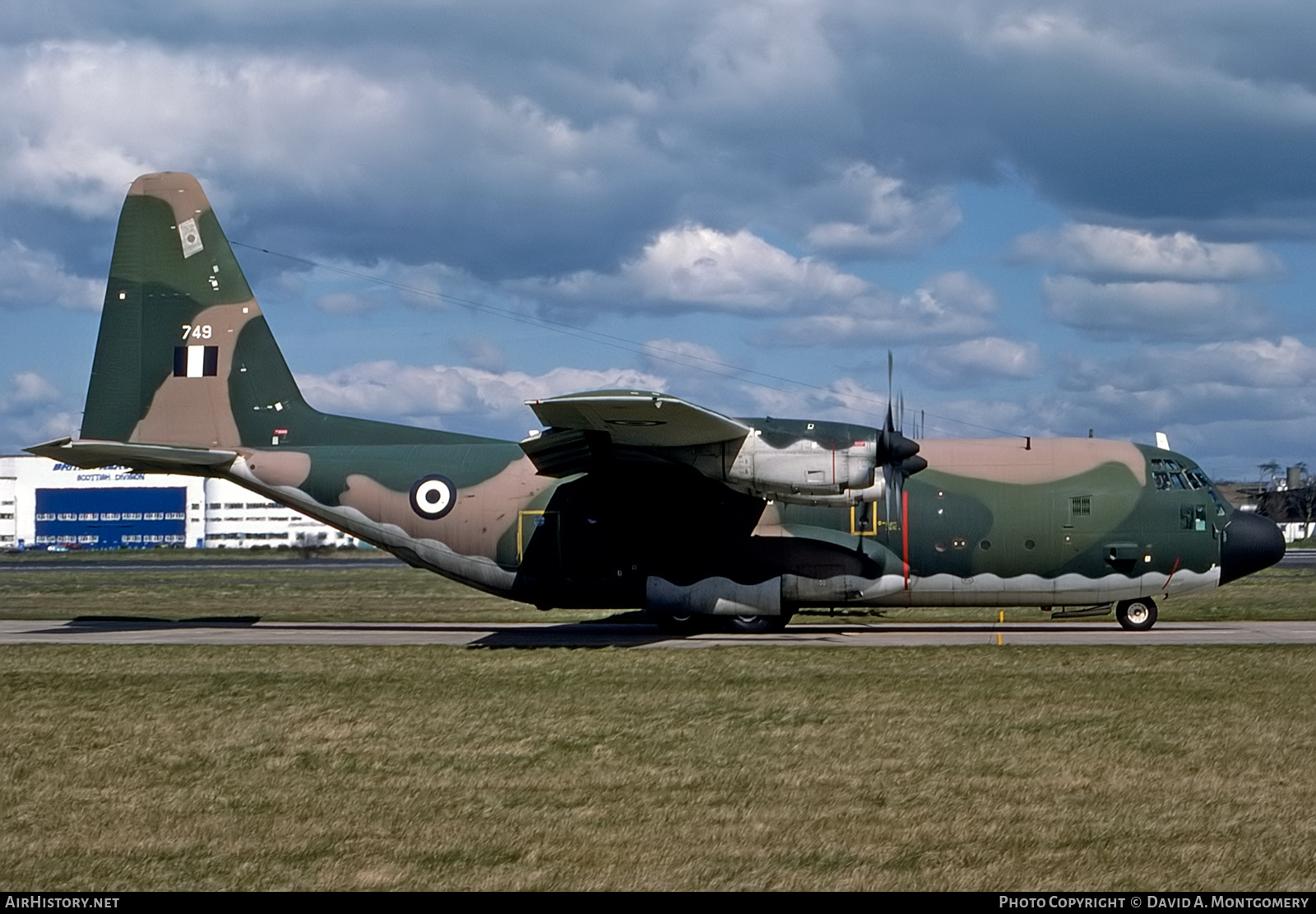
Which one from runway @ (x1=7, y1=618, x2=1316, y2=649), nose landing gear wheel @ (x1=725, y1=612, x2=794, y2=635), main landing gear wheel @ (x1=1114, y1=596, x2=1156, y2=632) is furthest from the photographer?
nose landing gear wheel @ (x1=725, y1=612, x2=794, y2=635)

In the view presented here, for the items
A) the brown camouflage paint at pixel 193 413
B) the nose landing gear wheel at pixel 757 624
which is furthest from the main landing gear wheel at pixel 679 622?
the brown camouflage paint at pixel 193 413

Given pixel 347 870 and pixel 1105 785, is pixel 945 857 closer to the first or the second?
pixel 1105 785

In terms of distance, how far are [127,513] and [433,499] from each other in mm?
94798

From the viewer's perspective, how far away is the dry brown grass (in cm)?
952

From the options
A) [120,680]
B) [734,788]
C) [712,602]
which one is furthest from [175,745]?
[712,602]

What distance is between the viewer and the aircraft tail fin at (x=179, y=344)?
26500mm

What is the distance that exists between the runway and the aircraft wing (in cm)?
338

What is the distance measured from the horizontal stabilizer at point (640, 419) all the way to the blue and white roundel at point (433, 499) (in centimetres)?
416

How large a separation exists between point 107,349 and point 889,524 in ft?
52.5

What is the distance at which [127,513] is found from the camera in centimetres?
11075

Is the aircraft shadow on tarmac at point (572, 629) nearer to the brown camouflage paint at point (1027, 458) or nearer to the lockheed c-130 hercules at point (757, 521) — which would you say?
the lockheed c-130 hercules at point (757, 521)

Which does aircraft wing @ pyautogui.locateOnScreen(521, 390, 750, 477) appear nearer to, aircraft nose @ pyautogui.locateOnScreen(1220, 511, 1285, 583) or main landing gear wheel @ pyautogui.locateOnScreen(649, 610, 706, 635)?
main landing gear wheel @ pyautogui.locateOnScreen(649, 610, 706, 635)

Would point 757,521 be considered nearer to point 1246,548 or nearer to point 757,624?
point 757,624

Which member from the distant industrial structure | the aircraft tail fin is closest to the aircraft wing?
the aircraft tail fin
